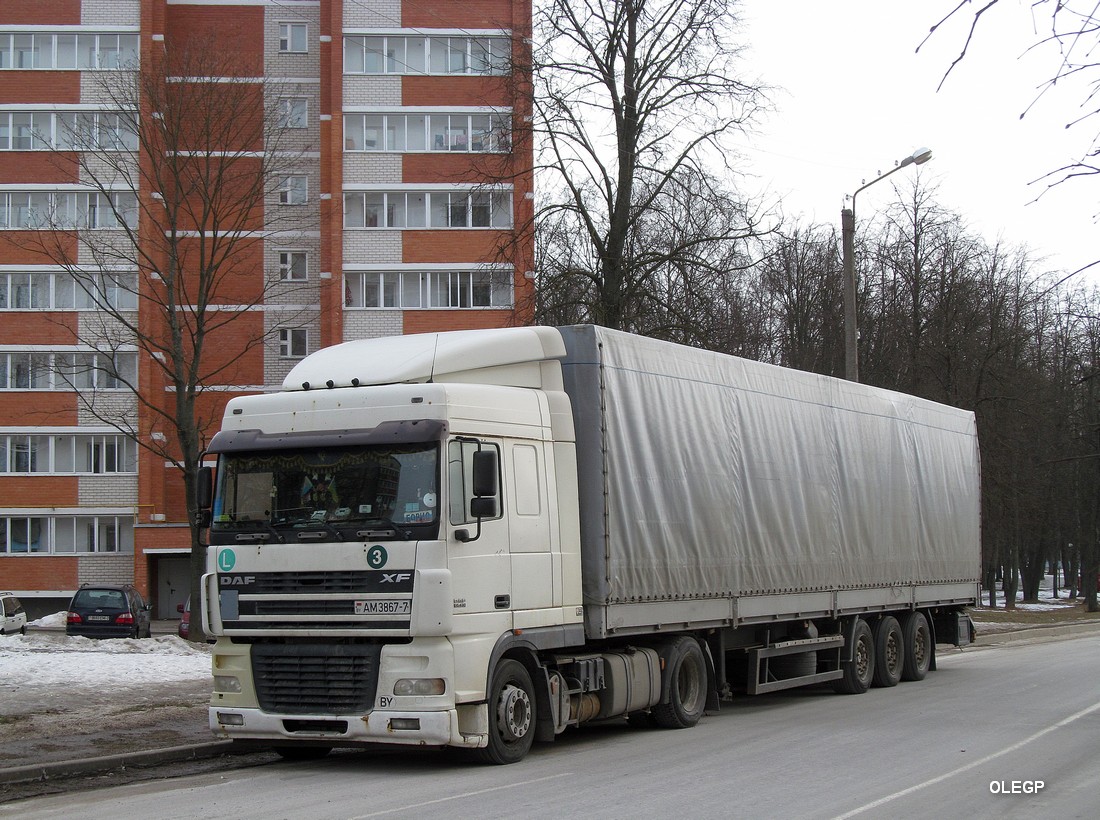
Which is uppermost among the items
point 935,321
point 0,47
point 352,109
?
point 0,47

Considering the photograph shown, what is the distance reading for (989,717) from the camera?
1366 centimetres

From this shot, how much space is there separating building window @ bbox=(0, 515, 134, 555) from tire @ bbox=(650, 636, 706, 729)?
123 ft

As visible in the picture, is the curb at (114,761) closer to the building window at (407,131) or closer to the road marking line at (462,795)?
the road marking line at (462,795)

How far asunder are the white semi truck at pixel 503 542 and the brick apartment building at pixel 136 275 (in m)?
31.8

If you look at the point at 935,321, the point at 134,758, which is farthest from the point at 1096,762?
the point at 935,321

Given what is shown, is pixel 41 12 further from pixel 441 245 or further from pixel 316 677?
pixel 316 677

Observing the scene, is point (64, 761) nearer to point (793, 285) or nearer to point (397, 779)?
point (397, 779)

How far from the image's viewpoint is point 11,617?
32.1 meters

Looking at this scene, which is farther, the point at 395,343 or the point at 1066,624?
the point at 1066,624

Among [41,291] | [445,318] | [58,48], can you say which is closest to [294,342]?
[445,318]

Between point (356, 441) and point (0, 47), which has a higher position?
point (0, 47)

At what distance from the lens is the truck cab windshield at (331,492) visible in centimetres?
989

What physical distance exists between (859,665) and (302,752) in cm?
851

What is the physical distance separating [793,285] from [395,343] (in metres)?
40.3
